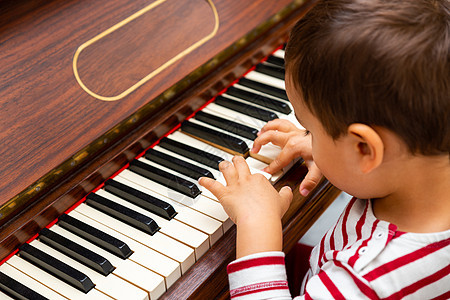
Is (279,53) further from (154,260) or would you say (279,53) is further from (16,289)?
(16,289)

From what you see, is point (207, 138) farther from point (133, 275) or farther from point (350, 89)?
point (350, 89)

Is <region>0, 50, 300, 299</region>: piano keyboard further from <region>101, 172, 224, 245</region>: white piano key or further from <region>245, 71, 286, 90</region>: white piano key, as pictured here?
<region>245, 71, 286, 90</region>: white piano key

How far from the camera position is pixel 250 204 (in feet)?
3.82

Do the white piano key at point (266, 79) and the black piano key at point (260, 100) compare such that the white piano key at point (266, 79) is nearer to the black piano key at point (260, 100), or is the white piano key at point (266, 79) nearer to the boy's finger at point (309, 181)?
the black piano key at point (260, 100)

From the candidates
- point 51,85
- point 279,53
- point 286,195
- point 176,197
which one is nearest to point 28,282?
point 176,197

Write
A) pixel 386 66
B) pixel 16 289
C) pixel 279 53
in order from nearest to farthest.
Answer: pixel 386 66, pixel 16 289, pixel 279 53

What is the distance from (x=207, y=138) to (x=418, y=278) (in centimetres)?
67

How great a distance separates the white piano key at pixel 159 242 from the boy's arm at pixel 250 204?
0.11 metres

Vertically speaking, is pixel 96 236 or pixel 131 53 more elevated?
pixel 131 53

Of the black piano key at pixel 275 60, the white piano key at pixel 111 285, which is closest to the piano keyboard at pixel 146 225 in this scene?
the white piano key at pixel 111 285

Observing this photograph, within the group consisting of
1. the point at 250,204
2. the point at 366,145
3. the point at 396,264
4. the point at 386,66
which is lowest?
the point at 396,264

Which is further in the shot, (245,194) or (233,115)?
(233,115)

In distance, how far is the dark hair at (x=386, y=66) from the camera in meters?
0.84

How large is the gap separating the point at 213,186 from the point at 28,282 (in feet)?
1.44
